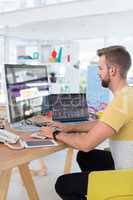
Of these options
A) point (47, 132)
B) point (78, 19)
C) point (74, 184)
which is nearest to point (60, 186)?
point (74, 184)

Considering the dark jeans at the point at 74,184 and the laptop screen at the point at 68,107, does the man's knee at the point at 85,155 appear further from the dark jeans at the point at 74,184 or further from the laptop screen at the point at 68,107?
the laptop screen at the point at 68,107

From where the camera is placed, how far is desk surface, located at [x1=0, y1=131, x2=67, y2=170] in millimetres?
1259

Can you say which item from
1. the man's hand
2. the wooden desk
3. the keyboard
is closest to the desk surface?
the wooden desk

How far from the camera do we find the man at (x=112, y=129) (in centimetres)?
146

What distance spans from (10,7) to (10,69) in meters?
2.54

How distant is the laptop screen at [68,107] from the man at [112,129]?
474 millimetres

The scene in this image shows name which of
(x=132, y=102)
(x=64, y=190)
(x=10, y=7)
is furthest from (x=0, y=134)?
(x=10, y=7)

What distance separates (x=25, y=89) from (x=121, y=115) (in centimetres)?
82

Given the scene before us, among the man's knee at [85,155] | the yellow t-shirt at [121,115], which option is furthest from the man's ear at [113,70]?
the man's knee at [85,155]

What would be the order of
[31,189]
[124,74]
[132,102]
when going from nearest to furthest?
[132,102], [124,74], [31,189]

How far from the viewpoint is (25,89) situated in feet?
6.72

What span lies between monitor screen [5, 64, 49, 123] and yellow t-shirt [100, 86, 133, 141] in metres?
0.69

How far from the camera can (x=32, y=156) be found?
4.49 feet

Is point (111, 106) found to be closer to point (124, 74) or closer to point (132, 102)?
point (132, 102)
